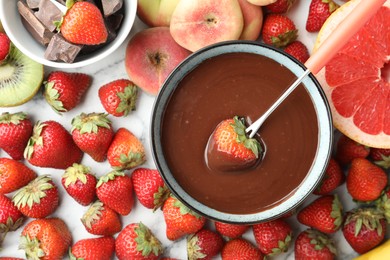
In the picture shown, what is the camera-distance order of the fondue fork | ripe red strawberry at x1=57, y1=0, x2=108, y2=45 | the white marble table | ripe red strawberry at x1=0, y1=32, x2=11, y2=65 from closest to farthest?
the fondue fork → ripe red strawberry at x1=57, y1=0, x2=108, y2=45 → ripe red strawberry at x1=0, y1=32, x2=11, y2=65 → the white marble table

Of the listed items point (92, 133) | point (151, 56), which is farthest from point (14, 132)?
point (151, 56)

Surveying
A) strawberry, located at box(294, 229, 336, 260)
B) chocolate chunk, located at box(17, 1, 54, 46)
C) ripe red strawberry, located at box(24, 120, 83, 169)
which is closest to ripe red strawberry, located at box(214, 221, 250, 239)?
strawberry, located at box(294, 229, 336, 260)

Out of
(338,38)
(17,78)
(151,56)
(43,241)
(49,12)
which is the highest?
(338,38)

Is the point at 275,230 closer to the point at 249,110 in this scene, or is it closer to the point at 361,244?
the point at 361,244

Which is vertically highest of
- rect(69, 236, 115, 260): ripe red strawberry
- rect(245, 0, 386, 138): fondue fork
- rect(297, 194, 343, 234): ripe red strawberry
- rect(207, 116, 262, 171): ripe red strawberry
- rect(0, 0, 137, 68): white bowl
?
rect(245, 0, 386, 138): fondue fork

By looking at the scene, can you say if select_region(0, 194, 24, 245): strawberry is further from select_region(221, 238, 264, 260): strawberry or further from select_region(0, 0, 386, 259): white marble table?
select_region(221, 238, 264, 260): strawberry

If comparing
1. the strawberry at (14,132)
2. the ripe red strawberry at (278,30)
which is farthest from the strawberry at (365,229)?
the strawberry at (14,132)

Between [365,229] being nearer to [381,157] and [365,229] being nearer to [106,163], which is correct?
[381,157]
